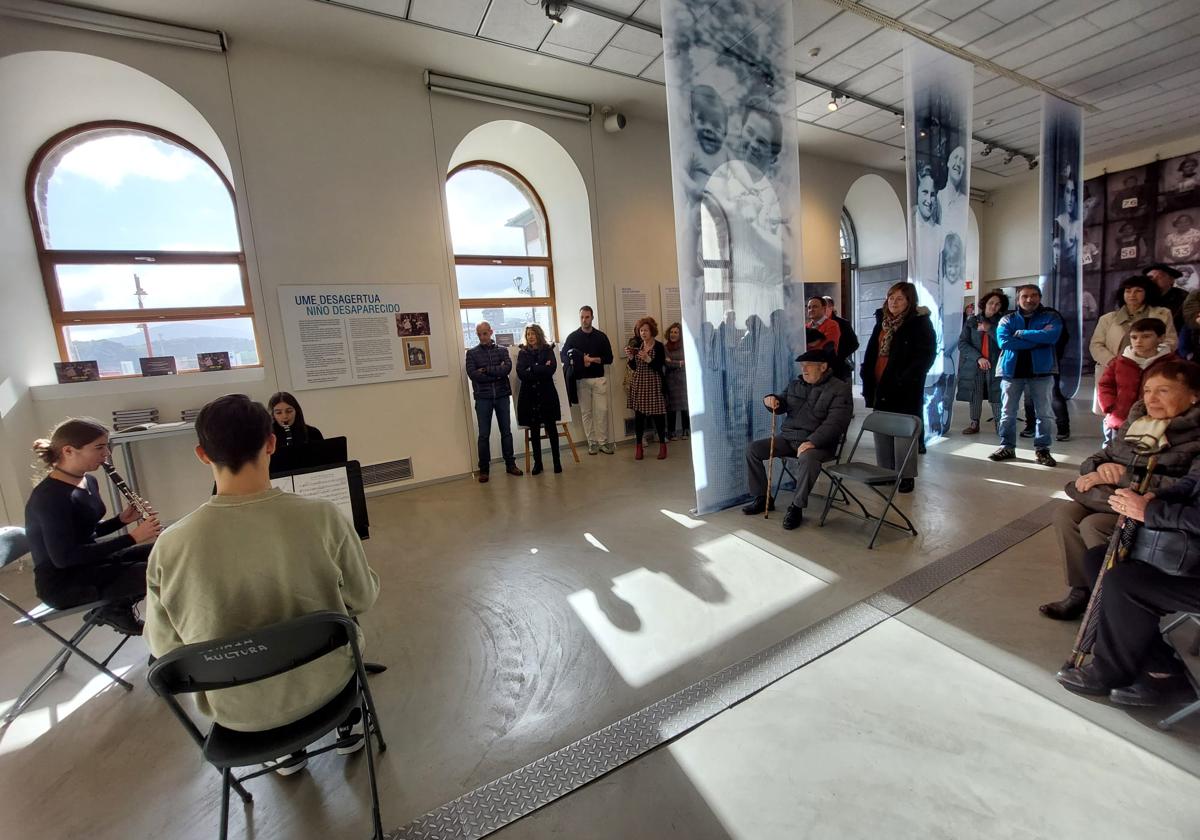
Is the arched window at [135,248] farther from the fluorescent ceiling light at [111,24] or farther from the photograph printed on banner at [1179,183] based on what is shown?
the photograph printed on banner at [1179,183]

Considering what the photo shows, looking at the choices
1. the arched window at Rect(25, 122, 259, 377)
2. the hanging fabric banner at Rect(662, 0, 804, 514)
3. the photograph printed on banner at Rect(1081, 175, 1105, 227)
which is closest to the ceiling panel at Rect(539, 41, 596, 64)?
the hanging fabric banner at Rect(662, 0, 804, 514)

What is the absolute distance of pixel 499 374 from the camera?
5.18 m

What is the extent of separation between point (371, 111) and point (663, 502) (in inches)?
181

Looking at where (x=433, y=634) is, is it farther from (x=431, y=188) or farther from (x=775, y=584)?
(x=431, y=188)

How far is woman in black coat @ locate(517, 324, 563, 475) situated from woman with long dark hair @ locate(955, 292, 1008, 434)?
4864mm

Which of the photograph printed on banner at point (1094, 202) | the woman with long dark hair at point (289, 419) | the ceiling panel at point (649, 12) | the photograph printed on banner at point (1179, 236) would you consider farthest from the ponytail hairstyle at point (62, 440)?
the photograph printed on banner at point (1094, 202)

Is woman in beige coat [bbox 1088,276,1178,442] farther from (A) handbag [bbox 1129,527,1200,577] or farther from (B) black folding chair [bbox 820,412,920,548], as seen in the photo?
(A) handbag [bbox 1129,527,1200,577]

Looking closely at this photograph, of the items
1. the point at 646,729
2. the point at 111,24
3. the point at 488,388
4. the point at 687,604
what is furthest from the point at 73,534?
the point at 111,24

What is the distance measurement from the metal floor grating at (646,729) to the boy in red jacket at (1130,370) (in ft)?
6.13

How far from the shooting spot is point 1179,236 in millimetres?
8688

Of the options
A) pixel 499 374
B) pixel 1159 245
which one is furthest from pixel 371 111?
pixel 1159 245

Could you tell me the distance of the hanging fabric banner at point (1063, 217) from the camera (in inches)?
255

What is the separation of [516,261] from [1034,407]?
5759mm

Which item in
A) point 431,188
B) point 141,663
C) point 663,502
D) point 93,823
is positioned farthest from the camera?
point 431,188
